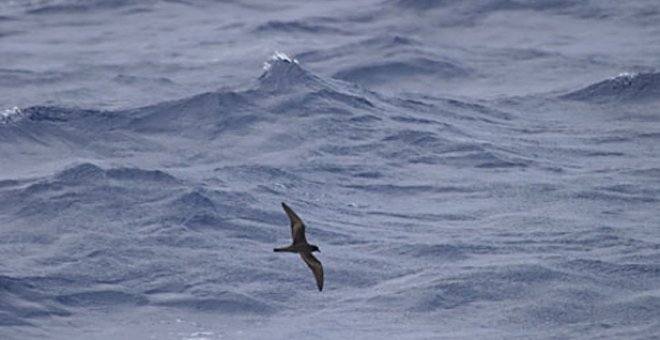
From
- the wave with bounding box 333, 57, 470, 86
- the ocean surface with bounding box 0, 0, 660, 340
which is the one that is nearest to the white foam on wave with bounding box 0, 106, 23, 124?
the ocean surface with bounding box 0, 0, 660, 340

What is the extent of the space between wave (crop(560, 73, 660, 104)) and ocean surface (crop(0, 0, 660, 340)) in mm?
42

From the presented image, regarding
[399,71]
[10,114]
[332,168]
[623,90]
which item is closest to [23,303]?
[332,168]

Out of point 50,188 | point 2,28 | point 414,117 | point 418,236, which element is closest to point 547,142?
point 414,117

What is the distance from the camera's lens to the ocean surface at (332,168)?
2878 centimetres

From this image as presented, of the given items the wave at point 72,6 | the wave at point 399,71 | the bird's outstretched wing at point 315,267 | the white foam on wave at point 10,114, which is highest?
the wave at point 72,6

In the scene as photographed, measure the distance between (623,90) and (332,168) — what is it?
302 inches

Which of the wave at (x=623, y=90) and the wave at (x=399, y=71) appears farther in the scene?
the wave at (x=399, y=71)

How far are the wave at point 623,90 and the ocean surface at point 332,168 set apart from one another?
4 centimetres

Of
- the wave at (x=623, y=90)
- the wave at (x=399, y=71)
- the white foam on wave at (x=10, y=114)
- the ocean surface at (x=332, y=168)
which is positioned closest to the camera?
the ocean surface at (x=332, y=168)

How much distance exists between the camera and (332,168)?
34.9m

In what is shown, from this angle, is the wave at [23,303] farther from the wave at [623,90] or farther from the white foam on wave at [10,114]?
the wave at [623,90]

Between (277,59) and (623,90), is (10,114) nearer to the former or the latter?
(277,59)

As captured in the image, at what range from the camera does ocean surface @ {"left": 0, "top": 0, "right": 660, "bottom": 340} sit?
94.4ft

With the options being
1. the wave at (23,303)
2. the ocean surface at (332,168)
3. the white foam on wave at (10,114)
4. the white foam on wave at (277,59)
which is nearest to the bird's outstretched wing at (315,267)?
the ocean surface at (332,168)
